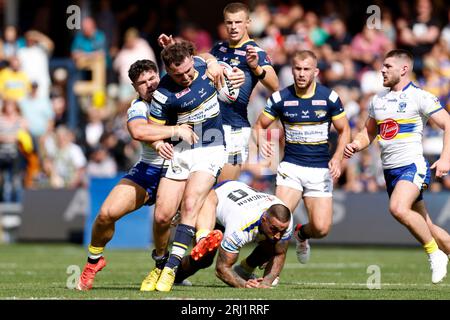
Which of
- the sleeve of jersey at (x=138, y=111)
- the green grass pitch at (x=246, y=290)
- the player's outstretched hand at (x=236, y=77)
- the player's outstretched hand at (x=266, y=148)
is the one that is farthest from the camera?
the player's outstretched hand at (x=266, y=148)

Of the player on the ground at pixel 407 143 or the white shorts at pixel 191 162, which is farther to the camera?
the player on the ground at pixel 407 143

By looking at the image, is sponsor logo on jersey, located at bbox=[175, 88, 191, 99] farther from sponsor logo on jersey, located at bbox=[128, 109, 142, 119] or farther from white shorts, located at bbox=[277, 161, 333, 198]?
white shorts, located at bbox=[277, 161, 333, 198]

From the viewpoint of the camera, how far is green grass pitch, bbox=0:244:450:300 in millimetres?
10367

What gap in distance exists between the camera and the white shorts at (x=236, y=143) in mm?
12992

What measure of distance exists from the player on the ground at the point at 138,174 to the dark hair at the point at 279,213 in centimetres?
108

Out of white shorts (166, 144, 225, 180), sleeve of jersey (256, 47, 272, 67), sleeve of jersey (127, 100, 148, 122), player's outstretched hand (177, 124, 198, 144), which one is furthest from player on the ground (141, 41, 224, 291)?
sleeve of jersey (256, 47, 272, 67)

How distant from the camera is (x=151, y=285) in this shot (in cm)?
1111

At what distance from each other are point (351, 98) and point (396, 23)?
10.2 ft

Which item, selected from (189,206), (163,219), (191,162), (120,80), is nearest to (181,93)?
(191,162)

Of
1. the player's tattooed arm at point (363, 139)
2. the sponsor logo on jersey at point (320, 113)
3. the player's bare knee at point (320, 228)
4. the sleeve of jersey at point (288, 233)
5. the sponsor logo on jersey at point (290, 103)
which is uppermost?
the sponsor logo on jersey at point (290, 103)

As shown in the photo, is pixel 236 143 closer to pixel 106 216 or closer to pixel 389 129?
pixel 389 129

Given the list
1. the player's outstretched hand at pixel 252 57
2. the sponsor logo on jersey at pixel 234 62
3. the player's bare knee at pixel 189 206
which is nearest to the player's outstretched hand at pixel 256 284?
the player's bare knee at pixel 189 206

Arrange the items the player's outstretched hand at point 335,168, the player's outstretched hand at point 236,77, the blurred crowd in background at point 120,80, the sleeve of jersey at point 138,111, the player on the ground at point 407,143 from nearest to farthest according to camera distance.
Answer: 1. the sleeve of jersey at point 138,111
2. the player on the ground at point 407,143
3. the player's outstretched hand at point 236,77
4. the player's outstretched hand at point 335,168
5. the blurred crowd in background at point 120,80

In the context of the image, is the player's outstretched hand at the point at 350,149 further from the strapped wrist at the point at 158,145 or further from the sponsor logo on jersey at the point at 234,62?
the strapped wrist at the point at 158,145
